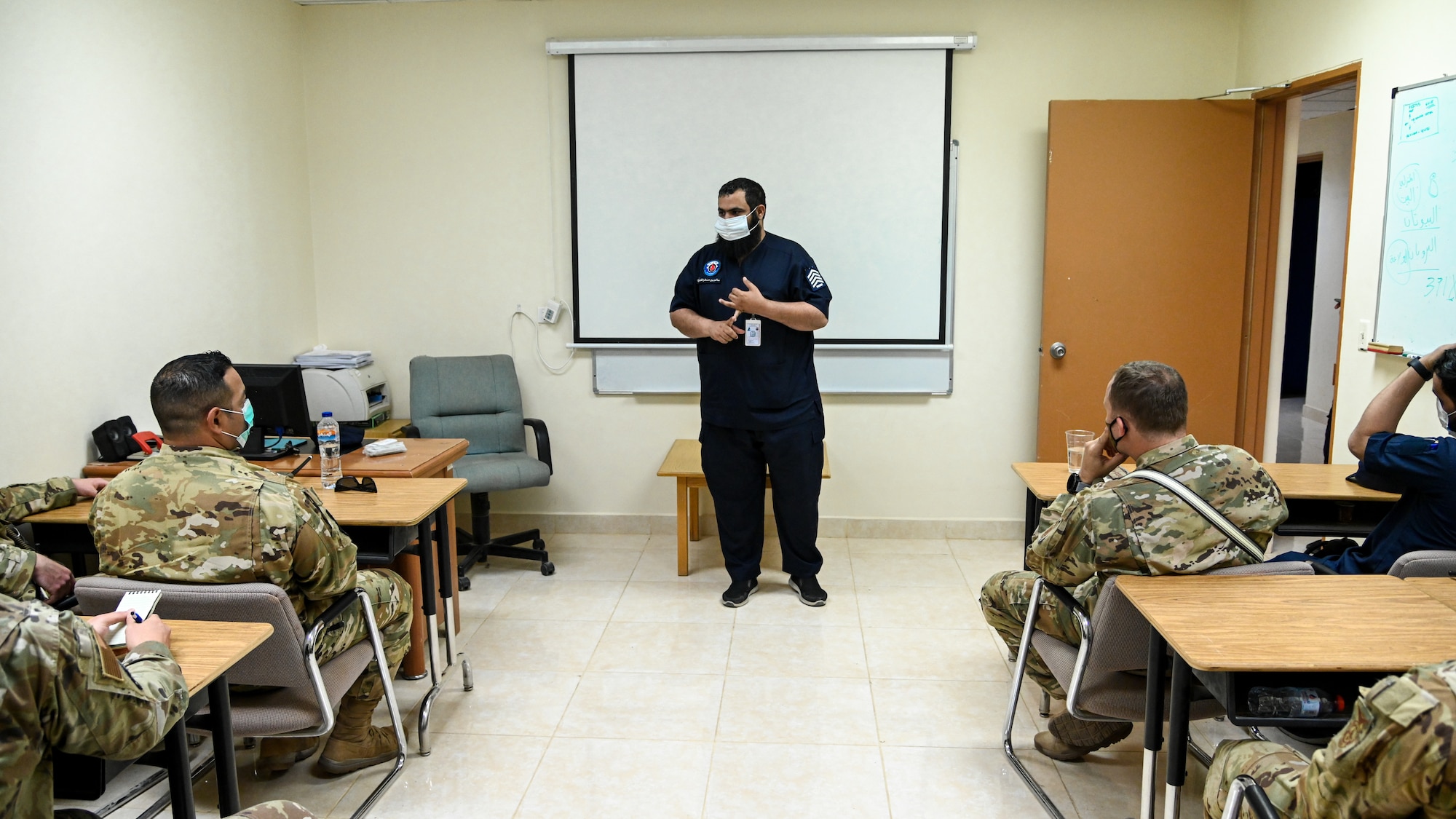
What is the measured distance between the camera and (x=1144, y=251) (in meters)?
4.49

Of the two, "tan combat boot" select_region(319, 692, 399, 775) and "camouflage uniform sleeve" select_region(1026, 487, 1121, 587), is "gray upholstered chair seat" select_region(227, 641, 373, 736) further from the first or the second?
"camouflage uniform sleeve" select_region(1026, 487, 1121, 587)

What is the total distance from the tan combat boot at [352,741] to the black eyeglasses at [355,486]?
642mm

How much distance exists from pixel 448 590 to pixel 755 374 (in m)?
1.41

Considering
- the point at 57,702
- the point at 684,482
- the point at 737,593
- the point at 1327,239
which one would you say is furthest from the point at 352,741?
the point at 1327,239

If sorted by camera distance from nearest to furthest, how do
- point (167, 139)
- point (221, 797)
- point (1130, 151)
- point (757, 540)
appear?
point (221, 797)
point (167, 139)
point (757, 540)
point (1130, 151)

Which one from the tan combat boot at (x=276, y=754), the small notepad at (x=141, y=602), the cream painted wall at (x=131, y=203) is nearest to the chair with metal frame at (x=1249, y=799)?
the small notepad at (x=141, y=602)

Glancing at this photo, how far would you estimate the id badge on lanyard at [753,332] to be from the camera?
375 cm

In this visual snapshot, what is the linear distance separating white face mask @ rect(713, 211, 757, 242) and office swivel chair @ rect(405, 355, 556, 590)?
4.89 feet

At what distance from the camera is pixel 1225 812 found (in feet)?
5.22

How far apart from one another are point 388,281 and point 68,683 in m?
3.77

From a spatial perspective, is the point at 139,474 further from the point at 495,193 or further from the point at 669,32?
the point at 669,32

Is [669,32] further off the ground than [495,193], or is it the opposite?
[669,32]

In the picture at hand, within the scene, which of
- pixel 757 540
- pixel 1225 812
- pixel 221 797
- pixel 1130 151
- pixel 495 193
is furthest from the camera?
pixel 495 193

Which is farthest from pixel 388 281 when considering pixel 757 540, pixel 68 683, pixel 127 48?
pixel 68 683
